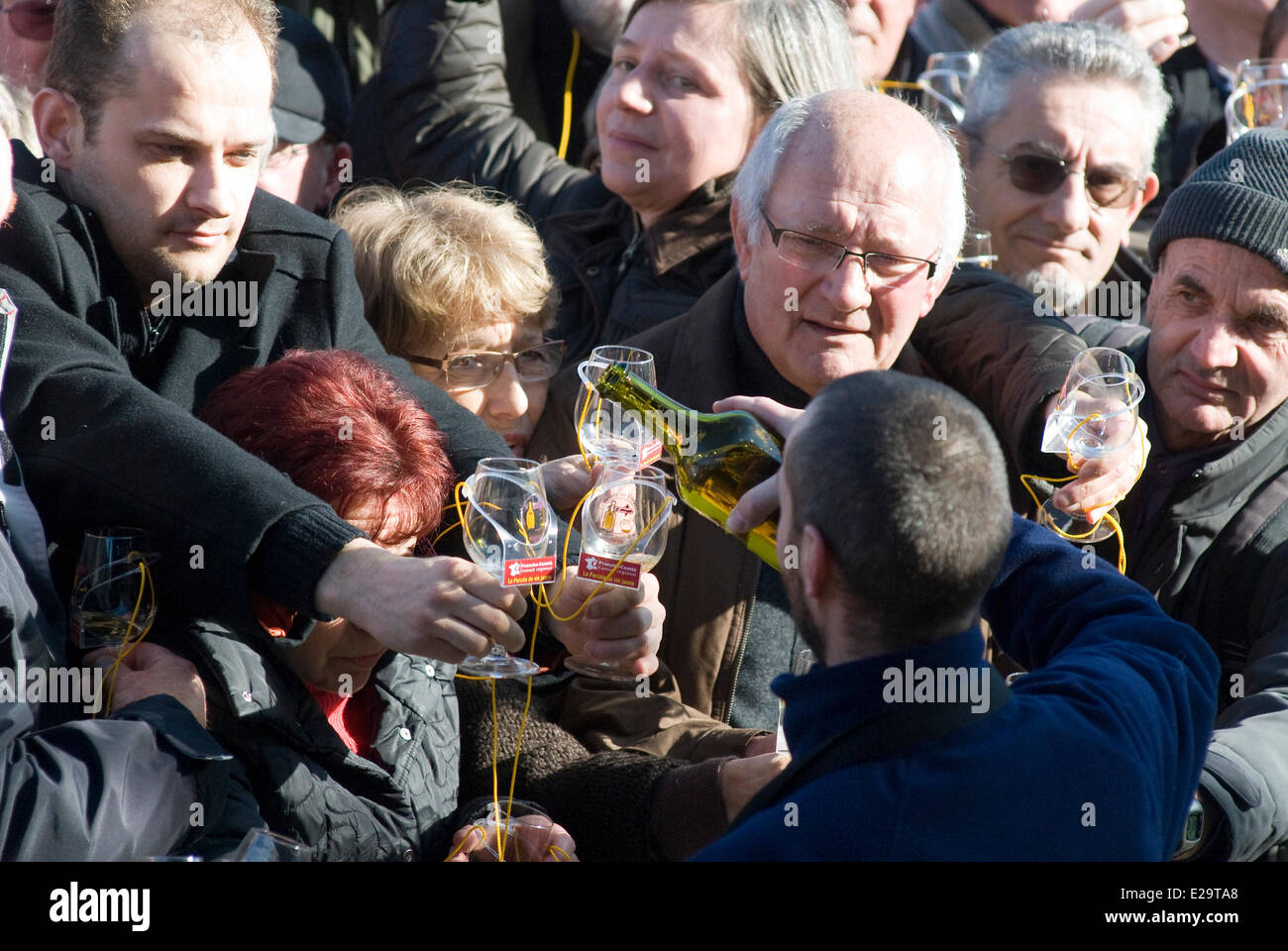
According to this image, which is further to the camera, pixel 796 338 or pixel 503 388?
pixel 503 388

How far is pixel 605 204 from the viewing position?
467cm

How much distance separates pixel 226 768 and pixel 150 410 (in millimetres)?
671

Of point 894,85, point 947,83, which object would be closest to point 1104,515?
point 947,83

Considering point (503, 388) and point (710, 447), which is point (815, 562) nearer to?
point (710, 447)

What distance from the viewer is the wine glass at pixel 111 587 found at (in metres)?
2.54

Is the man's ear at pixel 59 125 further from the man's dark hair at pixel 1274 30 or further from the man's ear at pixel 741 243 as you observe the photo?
the man's dark hair at pixel 1274 30

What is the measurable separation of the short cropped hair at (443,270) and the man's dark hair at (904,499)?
1901 mm

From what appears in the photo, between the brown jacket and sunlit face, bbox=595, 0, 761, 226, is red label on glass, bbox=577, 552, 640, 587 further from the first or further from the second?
sunlit face, bbox=595, 0, 761, 226

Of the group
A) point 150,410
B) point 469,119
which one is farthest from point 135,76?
point 469,119

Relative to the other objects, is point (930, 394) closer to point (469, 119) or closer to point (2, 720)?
point (2, 720)

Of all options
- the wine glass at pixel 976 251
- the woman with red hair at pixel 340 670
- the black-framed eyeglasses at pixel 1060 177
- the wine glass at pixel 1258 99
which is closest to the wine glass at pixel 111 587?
the woman with red hair at pixel 340 670

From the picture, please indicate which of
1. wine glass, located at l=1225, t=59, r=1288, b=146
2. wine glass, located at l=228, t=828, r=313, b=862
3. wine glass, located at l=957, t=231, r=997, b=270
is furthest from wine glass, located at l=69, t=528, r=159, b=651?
wine glass, located at l=1225, t=59, r=1288, b=146

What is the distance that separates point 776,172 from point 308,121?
6.15 feet

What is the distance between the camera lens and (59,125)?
3.03m
